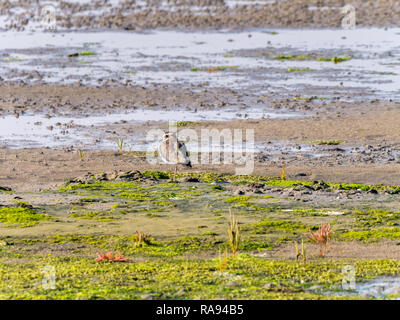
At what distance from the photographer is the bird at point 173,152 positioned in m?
16.1

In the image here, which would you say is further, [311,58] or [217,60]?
[311,58]

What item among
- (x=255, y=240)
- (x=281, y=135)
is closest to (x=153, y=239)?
(x=255, y=240)

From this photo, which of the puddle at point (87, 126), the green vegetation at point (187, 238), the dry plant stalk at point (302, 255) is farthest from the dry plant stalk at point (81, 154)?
the dry plant stalk at point (302, 255)

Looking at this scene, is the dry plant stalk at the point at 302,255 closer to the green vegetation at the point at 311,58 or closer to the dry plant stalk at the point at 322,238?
the dry plant stalk at the point at 322,238

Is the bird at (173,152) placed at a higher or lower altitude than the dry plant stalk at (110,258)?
higher

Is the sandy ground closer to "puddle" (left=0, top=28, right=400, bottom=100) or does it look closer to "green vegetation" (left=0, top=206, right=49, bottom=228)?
"puddle" (left=0, top=28, right=400, bottom=100)

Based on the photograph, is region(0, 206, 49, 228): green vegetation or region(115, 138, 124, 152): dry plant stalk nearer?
region(0, 206, 49, 228): green vegetation

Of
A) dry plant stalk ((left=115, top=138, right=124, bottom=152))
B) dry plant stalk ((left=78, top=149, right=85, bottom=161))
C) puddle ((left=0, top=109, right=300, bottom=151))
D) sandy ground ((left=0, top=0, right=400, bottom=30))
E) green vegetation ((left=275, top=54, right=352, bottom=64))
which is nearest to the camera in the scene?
dry plant stalk ((left=78, top=149, right=85, bottom=161))

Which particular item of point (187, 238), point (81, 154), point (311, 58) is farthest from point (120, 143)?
point (311, 58)

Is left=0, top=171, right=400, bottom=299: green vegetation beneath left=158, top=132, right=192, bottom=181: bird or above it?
beneath

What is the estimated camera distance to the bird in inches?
635

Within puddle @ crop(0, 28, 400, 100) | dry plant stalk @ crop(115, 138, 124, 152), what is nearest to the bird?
dry plant stalk @ crop(115, 138, 124, 152)

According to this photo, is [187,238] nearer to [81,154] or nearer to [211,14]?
[81,154]

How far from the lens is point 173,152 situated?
16188mm
